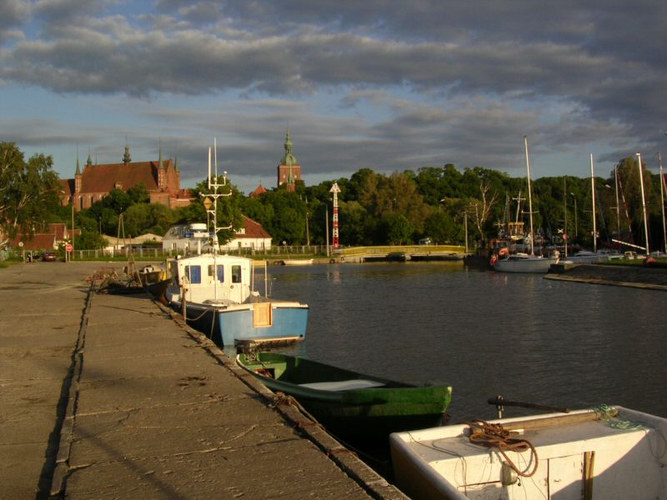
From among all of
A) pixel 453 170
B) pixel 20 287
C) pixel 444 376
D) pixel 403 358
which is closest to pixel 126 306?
pixel 403 358

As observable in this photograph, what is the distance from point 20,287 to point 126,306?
18350 millimetres

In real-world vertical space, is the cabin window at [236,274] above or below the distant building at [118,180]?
below

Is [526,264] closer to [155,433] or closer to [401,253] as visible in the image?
[401,253]

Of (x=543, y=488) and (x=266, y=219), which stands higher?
(x=266, y=219)

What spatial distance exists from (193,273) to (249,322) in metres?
4.22

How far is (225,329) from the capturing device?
22844 mm

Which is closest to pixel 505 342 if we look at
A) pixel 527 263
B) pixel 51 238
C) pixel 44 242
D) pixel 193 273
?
pixel 193 273

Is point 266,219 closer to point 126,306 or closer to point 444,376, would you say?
point 126,306

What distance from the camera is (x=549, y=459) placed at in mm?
8258

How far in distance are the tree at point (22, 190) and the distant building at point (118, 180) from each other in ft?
279

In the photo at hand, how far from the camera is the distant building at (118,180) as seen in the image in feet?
579

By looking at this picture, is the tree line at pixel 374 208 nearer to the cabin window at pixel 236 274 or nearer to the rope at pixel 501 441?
the cabin window at pixel 236 274

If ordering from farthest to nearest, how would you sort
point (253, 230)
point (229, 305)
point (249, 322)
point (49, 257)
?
point (253, 230) < point (49, 257) < point (229, 305) < point (249, 322)

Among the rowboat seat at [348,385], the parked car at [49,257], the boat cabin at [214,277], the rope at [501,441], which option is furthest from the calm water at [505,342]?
the parked car at [49,257]
